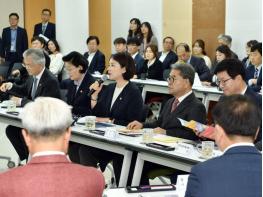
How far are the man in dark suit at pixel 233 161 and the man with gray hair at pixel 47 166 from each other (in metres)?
0.47

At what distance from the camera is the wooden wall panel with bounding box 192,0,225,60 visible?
11.0 m

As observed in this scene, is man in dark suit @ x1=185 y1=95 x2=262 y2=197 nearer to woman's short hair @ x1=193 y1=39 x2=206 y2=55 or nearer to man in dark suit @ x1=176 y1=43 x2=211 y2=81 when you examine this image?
man in dark suit @ x1=176 y1=43 x2=211 y2=81

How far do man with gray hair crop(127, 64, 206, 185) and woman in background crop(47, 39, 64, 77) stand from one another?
5.49m

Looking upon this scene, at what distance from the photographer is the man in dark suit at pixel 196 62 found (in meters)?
9.08

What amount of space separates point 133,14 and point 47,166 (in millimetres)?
10583

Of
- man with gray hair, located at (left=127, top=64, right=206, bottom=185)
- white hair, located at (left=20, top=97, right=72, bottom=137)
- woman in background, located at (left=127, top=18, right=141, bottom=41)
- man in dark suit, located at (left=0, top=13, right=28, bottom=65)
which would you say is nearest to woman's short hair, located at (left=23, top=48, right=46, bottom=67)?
man with gray hair, located at (left=127, top=64, right=206, bottom=185)

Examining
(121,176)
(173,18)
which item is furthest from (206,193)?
(173,18)

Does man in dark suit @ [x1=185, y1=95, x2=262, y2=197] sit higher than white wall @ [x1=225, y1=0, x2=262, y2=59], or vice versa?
white wall @ [x1=225, y1=0, x2=262, y2=59]

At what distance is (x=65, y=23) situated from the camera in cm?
Result: 1034

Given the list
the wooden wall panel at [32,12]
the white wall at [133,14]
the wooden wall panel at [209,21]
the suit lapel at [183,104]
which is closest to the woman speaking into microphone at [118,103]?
the suit lapel at [183,104]

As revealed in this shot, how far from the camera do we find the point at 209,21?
36.7 ft

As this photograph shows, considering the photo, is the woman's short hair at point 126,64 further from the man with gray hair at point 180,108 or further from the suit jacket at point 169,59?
the suit jacket at point 169,59

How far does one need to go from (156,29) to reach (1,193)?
9.89 m

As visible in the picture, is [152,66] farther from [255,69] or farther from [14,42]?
[14,42]
